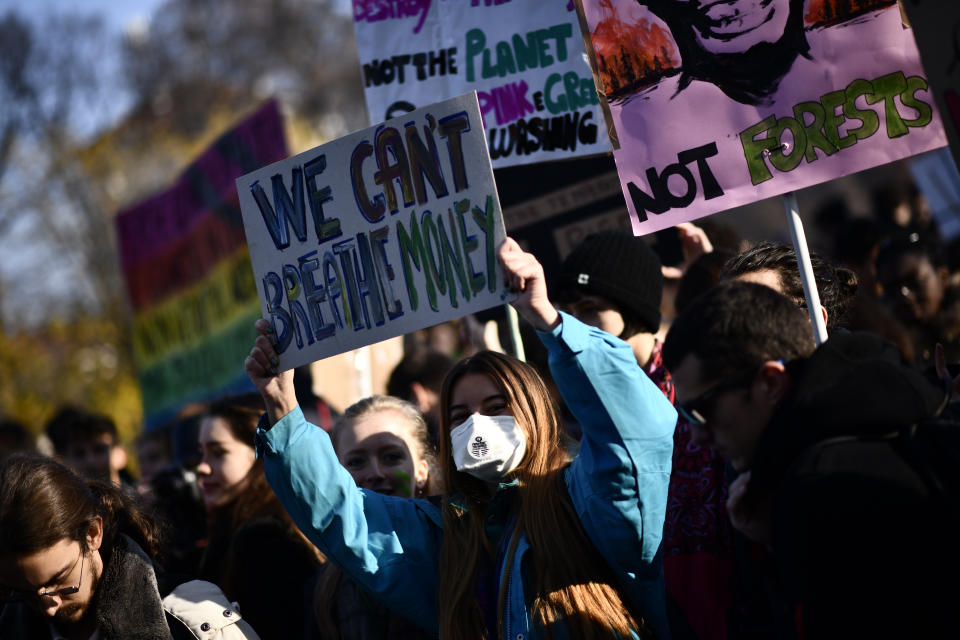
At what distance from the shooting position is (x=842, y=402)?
193 centimetres

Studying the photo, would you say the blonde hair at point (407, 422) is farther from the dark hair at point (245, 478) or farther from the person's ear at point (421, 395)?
the person's ear at point (421, 395)

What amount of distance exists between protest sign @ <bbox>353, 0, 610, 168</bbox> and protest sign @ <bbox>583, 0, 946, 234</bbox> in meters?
0.99

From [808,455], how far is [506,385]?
1.11 m

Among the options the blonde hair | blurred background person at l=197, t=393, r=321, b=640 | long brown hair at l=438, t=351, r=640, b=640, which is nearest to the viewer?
long brown hair at l=438, t=351, r=640, b=640

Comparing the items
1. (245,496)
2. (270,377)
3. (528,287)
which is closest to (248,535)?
(245,496)

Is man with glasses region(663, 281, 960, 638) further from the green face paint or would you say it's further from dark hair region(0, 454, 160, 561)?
dark hair region(0, 454, 160, 561)

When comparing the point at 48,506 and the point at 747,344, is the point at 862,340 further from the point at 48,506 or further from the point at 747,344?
the point at 48,506

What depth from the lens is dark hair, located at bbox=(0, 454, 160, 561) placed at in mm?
2994

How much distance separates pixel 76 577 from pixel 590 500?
4.89 feet

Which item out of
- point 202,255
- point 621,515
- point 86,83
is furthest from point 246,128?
Result: point 86,83

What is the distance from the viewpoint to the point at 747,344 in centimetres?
206

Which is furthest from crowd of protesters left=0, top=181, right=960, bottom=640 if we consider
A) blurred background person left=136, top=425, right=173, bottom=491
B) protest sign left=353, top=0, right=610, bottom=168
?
blurred background person left=136, top=425, right=173, bottom=491

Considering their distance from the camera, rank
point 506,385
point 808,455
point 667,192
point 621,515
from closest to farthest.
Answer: point 808,455, point 621,515, point 506,385, point 667,192

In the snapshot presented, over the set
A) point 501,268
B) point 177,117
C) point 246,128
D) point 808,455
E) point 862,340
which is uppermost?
point 177,117
